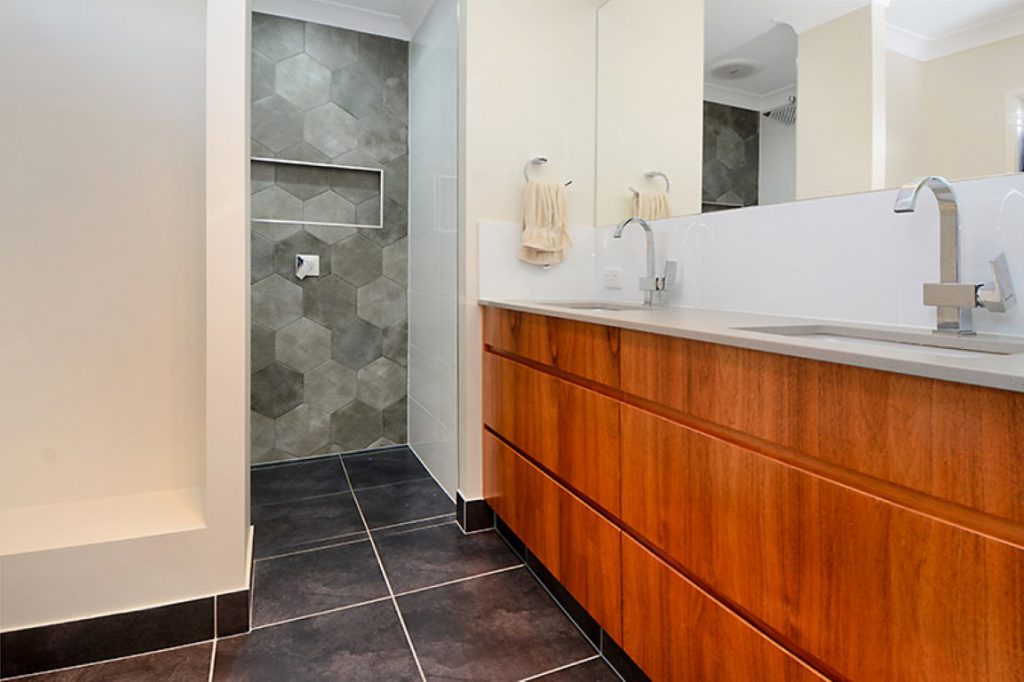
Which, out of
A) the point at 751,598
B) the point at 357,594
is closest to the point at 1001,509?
the point at 751,598

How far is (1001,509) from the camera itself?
60 centimetres

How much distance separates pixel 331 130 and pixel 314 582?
7.39 feet

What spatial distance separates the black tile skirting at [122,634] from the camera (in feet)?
4.46

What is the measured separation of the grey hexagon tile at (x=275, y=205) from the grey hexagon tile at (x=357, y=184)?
23 centimetres

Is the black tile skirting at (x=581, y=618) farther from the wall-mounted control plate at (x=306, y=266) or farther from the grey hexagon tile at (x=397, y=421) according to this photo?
the wall-mounted control plate at (x=306, y=266)

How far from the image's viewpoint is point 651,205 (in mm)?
2129

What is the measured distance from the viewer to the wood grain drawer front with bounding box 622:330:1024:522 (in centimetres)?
61

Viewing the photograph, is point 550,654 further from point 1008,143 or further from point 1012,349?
point 1008,143

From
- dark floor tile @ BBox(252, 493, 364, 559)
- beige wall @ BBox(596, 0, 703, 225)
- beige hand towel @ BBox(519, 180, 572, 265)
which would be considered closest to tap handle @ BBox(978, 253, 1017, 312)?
beige wall @ BBox(596, 0, 703, 225)

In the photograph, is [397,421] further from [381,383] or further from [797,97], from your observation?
[797,97]

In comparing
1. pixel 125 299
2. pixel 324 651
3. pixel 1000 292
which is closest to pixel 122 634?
pixel 324 651

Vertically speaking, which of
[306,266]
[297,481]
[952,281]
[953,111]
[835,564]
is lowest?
[297,481]

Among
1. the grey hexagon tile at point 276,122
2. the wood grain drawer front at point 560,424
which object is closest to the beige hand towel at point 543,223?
the wood grain drawer front at point 560,424

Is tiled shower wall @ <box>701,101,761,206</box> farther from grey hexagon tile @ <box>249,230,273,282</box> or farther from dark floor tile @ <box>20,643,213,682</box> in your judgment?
grey hexagon tile @ <box>249,230,273,282</box>
